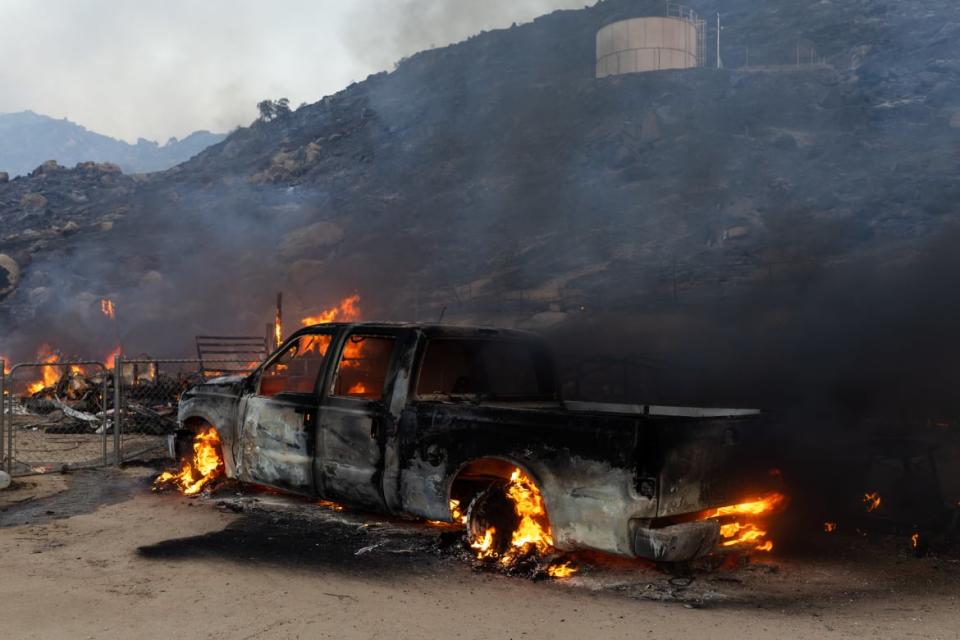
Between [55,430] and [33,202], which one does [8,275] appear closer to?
[33,202]

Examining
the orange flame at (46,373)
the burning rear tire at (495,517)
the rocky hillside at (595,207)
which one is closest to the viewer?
the burning rear tire at (495,517)

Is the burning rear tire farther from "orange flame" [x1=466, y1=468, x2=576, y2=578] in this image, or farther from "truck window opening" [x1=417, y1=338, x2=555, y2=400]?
"truck window opening" [x1=417, y1=338, x2=555, y2=400]

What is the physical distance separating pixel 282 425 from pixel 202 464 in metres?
1.77

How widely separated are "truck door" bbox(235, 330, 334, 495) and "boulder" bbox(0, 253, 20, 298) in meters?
34.1

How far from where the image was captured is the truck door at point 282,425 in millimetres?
6176

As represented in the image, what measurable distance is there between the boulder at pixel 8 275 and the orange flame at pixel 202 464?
33.0 m

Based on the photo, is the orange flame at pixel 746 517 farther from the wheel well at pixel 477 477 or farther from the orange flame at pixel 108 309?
the orange flame at pixel 108 309

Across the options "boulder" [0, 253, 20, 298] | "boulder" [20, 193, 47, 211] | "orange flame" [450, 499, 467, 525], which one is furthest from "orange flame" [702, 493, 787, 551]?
"boulder" [20, 193, 47, 211]

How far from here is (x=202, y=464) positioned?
756cm

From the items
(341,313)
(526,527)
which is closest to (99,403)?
(341,313)

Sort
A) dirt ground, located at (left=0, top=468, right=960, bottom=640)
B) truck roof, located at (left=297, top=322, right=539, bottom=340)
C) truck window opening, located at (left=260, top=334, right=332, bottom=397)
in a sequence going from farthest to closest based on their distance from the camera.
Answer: truck window opening, located at (left=260, top=334, right=332, bottom=397), truck roof, located at (left=297, top=322, right=539, bottom=340), dirt ground, located at (left=0, top=468, right=960, bottom=640)

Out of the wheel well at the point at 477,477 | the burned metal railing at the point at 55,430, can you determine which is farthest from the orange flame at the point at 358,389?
the burned metal railing at the point at 55,430

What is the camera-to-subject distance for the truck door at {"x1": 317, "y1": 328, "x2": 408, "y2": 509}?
5672 millimetres

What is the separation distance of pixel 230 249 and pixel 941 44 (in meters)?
43.8
